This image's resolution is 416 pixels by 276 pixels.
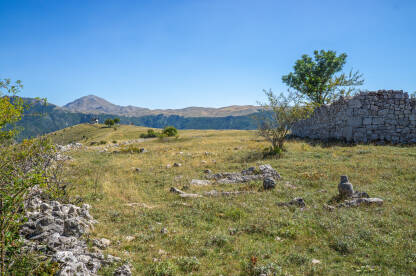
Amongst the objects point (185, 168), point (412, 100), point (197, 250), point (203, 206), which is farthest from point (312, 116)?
point (197, 250)

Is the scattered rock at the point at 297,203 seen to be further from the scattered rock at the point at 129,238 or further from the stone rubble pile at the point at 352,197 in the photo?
the scattered rock at the point at 129,238

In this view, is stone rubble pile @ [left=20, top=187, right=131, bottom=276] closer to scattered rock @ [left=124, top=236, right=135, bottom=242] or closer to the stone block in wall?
scattered rock @ [left=124, top=236, right=135, bottom=242]

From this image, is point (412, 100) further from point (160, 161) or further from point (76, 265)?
point (76, 265)

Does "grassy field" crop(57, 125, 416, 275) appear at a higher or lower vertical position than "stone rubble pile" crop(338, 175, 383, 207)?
lower

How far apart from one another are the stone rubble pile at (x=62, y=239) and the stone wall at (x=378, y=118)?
2307cm

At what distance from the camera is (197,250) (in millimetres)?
6586

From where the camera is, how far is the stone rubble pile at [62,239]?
530 cm

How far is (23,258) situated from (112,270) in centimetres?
180

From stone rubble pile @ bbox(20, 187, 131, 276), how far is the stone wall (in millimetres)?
23069

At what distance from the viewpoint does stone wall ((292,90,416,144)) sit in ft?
69.3

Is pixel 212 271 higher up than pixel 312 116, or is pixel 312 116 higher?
pixel 312 116

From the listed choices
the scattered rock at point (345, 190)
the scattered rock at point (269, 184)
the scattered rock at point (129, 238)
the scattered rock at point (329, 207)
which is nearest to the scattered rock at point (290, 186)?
the scattered rock at point (269, 184)

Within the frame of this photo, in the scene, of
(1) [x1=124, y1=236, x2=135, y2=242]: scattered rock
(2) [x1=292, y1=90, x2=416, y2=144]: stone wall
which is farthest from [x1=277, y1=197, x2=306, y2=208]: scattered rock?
(2) [x1=292, y1=90, x2=416, y2=144]: stone wall

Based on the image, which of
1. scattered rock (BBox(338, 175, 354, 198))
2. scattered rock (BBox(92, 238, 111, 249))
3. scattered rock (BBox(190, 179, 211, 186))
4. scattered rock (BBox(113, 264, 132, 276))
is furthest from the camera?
scattered rock (BBox(190, 179, 211, 186))
